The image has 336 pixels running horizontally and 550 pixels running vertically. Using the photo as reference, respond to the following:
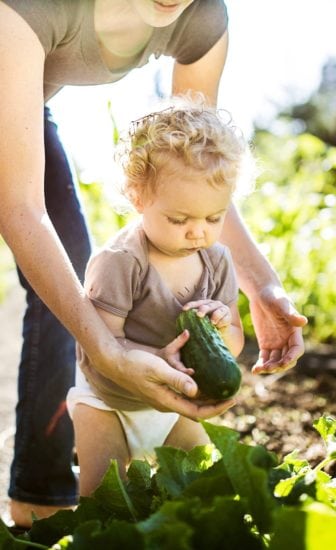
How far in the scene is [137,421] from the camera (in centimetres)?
242

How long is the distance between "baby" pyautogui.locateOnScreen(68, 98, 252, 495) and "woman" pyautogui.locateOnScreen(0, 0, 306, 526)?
14 cm

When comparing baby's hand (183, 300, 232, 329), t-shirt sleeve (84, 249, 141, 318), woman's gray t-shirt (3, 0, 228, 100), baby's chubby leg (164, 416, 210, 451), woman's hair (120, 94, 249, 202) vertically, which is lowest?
baby's chubby leg (164, 416, 210, 451)

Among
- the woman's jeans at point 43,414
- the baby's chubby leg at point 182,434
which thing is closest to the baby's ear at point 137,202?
the baby's chubby leg at point 182,434

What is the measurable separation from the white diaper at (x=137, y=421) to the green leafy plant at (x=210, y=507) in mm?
585

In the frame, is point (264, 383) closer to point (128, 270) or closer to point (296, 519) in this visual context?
point (128, 270)

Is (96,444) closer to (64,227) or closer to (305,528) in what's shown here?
(64,227)

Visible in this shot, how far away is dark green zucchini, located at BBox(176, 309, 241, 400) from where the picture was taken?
1.98 meters

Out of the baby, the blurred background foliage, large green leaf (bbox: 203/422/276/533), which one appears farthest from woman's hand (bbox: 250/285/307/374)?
the blurred background foliage

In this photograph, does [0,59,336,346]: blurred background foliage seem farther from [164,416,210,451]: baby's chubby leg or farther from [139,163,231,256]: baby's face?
[139,163,231,256]: baby's face

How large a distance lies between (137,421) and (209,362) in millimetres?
506

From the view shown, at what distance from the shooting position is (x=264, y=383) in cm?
489

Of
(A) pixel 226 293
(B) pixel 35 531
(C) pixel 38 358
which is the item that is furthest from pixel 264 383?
(B) pixel 35 531

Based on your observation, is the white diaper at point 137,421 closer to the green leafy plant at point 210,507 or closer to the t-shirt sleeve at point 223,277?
the t-shirt sleeve at point 223,277

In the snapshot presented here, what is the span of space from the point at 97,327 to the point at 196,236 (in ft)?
1.23
